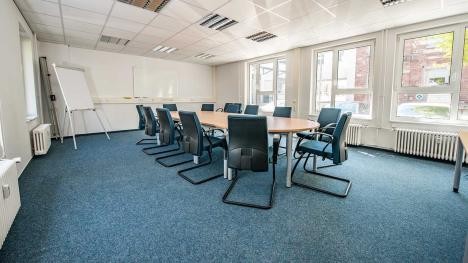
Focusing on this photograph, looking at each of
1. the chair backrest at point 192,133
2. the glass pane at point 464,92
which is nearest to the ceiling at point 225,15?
the glass pane at point 464,92

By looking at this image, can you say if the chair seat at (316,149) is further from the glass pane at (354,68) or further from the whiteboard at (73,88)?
the whiteboard at (73,88)

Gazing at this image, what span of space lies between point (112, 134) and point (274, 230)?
5816mm

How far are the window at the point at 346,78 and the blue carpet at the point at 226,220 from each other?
2145 mm

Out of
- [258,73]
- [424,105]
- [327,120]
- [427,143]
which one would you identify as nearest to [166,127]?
[327,120]

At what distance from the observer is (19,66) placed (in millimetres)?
3184

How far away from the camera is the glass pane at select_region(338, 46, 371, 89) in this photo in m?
4.57

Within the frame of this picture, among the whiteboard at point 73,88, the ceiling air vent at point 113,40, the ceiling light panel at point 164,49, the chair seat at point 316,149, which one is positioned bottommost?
the chair seat at point 316,149

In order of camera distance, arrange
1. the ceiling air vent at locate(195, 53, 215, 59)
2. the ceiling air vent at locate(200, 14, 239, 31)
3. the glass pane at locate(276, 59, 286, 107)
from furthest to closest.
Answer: the ceiling air vent at locate(195, 53, 215, 59), the glass pane at locate(276, 59, 286, 107), the ceiling air vent at locate(200, 14, 239, 31)

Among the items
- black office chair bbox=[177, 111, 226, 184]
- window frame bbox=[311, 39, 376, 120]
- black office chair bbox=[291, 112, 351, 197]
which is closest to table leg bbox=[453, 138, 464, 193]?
black office chair bbox=[291, 112, 351, 197]

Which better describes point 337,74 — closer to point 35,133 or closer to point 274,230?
point 274,230

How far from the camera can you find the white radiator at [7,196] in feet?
4.34

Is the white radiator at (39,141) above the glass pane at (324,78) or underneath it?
underneath

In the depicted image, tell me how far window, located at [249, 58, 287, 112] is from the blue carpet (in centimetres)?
389

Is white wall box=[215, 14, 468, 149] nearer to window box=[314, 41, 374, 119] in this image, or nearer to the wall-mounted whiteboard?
window box=[314, 41, 374, 119]
